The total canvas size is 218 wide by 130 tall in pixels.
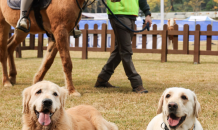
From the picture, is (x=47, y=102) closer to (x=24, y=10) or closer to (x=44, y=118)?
(x=44, y=118)

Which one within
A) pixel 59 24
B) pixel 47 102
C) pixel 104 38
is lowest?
pixel 104 38

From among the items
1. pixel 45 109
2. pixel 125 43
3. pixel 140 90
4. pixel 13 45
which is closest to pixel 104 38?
pixel 13 45

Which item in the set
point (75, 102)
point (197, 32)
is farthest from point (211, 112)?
point (197, 32)

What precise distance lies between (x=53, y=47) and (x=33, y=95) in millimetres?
3433

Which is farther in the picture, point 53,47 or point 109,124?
point 53,47

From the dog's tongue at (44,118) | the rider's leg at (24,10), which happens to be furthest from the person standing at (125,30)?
the dog's tongue at (44,118)

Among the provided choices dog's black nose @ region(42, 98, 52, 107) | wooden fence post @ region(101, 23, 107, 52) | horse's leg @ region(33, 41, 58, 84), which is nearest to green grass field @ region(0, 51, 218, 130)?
horse's leg @ region(33, 41, 58, 84)

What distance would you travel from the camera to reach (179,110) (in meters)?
3.00

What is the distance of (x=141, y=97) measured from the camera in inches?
219

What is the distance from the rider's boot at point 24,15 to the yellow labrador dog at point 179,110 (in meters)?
3.58

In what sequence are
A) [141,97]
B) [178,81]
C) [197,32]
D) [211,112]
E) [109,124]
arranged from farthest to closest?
[197,32]
[178,81]
[141,97]
[211,112]
[109,124]

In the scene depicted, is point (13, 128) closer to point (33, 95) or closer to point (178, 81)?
point (33, 95)

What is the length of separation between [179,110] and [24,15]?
403cm

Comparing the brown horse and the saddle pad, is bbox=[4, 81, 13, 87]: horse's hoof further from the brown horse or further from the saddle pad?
the saddle pad
